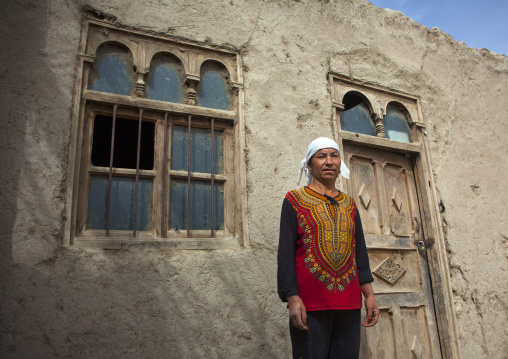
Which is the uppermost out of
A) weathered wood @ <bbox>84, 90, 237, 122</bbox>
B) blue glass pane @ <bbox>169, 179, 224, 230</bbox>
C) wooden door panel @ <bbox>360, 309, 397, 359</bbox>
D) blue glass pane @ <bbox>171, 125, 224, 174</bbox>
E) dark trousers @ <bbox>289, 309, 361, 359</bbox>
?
weathered wood @ <bbox>84, 90, 237, 122</bbox>

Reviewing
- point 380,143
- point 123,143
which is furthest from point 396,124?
point 123,143

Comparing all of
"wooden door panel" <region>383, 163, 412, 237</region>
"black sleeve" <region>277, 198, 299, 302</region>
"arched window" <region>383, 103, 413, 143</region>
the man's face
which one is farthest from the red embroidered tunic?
"arched window" <region>383, 103, 413, 143</region>

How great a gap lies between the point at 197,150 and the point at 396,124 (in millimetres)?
2316

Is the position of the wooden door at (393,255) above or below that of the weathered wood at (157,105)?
below

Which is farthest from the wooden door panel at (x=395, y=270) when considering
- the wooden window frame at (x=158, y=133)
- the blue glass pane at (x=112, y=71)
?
the blue glass pane at (x=112, y=71)

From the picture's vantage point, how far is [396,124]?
440 cm

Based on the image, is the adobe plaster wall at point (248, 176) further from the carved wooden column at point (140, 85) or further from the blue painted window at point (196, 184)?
the carved wooden column at point (140, 85)

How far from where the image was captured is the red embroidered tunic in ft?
6.53

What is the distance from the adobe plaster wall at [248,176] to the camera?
250cm

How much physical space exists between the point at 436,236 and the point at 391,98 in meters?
1.53

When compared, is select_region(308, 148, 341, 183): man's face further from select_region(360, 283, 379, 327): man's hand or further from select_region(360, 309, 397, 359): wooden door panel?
select_region(360, 309, 397, 359): wooden door panel

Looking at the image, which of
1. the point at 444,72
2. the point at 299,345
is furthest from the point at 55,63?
the point at 444,72

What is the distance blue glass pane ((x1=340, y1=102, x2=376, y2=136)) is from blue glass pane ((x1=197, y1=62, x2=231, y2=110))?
1262 mm

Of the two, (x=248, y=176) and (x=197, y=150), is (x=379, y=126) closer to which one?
(x=248, y=176)
